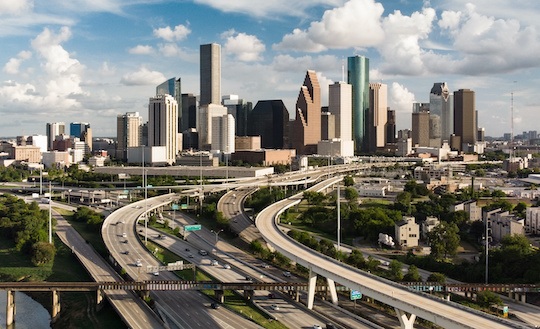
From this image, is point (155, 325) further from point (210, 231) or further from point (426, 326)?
point (210, 231)

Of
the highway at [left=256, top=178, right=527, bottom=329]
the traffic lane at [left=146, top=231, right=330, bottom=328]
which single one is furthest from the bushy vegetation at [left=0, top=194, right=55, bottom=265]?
the highway at [left=256, top=178, right=527, bottom=329]

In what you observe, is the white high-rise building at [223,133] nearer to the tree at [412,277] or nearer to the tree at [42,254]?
the tree at [42,254]

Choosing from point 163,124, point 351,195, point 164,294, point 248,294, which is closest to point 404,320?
point 248,294

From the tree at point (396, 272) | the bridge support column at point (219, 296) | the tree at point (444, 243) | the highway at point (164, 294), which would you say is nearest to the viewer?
the highway at point (164, 294)

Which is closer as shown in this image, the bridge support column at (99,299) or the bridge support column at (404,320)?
the bridge support column at (404,320)

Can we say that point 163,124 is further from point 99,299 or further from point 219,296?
point 219,296

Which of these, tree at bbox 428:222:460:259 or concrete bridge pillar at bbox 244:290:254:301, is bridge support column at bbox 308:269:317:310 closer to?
concrete bridge pillar at bbox 244:290:254:301

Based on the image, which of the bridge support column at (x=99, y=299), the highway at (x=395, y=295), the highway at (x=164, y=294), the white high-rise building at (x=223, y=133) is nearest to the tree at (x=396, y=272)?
the highway at (x=395, y=295)
